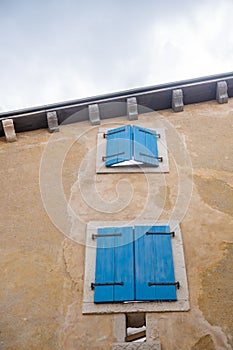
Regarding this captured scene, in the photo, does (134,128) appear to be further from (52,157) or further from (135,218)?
(135,218)

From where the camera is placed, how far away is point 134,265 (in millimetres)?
8586

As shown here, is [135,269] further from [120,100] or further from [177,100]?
[177,100]

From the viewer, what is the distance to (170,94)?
500 inches

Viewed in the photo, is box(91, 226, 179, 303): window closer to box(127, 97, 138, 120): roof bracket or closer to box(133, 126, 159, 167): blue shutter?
box(133, 126, 159, 167): blue shutter

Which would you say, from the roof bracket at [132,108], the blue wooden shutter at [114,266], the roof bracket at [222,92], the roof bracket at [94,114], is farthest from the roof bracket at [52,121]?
the roof bracket at [222,92]

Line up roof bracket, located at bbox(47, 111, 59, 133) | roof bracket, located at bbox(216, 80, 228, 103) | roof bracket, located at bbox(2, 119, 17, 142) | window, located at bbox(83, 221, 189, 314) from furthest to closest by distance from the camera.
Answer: roof bracket, located at bbox(216, 80, 228, 103)
roof bracket, located at bbox(47, 111, 59, 133)
roof bracket, located at bbox(2, 119, 17, 142)
window, located at bbox(83, 221, 189, 314)

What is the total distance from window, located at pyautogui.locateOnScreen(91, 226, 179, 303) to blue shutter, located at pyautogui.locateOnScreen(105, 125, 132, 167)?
2096 mm

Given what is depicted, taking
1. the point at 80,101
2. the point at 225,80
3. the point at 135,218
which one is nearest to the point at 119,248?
the point at 135,218

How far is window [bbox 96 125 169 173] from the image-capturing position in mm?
10805

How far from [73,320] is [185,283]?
2.02m

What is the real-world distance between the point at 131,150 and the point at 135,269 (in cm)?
327

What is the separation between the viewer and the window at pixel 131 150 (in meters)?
10.8

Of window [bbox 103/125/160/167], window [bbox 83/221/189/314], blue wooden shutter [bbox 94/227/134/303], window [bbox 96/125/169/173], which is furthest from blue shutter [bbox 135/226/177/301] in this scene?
window [bbox 103/125/160/167]

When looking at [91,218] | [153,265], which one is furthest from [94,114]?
[153,265]
